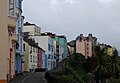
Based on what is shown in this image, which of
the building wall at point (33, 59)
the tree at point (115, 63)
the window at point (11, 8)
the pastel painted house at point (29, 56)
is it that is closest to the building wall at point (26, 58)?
the pastel painted house at point (29, 56)

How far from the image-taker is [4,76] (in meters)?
26.3

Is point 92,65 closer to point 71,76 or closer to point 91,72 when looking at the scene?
point 91,72

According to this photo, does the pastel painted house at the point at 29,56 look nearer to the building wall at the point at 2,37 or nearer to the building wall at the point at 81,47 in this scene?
the building wall at the point at 2,37

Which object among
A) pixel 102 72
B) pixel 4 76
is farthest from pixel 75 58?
pixel 4 76

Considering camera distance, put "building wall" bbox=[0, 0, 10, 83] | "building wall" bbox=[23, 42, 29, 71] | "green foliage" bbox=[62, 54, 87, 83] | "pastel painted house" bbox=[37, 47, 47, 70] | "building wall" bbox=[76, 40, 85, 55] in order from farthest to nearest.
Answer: "building wall" bbox=[76, 40, 85, 55], "pastel painted house" bbox=[37, 47, 47, 70], "building wall" bbox=[23, 42, 29, 71], "green foliage" bbox=[62, 54, 87, 83], "building wall" bbox=[0, 0, 10, 83]

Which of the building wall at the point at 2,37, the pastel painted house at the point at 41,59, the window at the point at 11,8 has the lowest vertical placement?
the pastel painted house at the point at 41,59

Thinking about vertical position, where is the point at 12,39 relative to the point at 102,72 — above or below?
above

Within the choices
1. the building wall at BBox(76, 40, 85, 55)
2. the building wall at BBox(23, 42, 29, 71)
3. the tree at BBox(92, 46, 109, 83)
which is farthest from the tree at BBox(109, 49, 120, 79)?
the building wall at BBox(76, 40, 85, 55)

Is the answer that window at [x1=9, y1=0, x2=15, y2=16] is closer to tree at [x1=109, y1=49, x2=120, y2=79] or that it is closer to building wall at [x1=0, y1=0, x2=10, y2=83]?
building wall at [x1=0, y1=0, x2=10, y2=83]

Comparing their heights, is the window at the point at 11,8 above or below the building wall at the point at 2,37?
above

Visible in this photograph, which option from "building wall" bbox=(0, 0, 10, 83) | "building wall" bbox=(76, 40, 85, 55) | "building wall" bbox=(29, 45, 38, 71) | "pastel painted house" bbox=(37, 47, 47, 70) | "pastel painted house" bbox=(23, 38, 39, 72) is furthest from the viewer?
"building wall" bbox=(76, 40, 85, 55)

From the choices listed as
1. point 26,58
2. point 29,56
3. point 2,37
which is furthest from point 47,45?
point 2,37

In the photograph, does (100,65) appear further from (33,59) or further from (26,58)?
(33,59)

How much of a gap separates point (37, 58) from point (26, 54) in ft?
37.3
